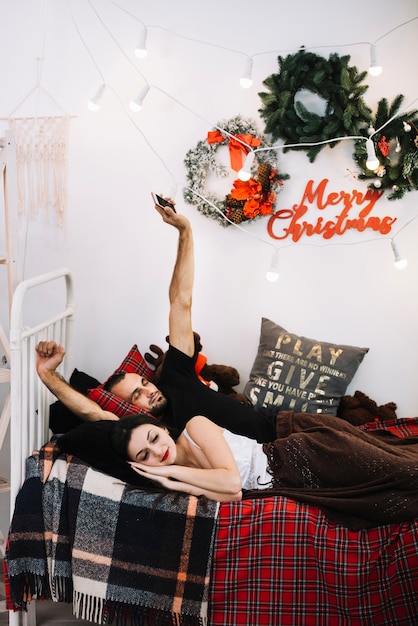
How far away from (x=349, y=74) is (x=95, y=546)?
6.54 feet

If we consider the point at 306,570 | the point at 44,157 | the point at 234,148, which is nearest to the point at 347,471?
the point at 306,570

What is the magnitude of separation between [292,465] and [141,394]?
65 cm

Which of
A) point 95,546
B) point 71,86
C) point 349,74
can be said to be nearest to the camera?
point 95,546

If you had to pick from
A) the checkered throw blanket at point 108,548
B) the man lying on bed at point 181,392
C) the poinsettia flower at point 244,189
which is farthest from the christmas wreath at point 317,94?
the checkered throw blanket at point 108,548

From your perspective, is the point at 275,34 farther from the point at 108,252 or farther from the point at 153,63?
the point at 108,252

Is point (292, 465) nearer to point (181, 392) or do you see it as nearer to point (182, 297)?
point (181, 392)

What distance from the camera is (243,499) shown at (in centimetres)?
200

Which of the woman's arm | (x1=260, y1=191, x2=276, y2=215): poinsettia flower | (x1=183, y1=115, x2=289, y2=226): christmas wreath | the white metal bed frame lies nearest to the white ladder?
the white metal bed frame

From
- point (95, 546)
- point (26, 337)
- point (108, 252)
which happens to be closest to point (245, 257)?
point (108, 252)

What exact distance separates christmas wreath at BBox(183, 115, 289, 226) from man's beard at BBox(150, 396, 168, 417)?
86 centimetres

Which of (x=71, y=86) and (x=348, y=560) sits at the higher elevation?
(x=71, y=86)

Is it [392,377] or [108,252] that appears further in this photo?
[108,252]

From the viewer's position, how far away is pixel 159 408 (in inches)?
93.2

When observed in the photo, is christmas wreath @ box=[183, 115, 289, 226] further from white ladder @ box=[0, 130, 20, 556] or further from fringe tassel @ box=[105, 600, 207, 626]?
fringe tassel @ box=[105, 600, 207, 626]
